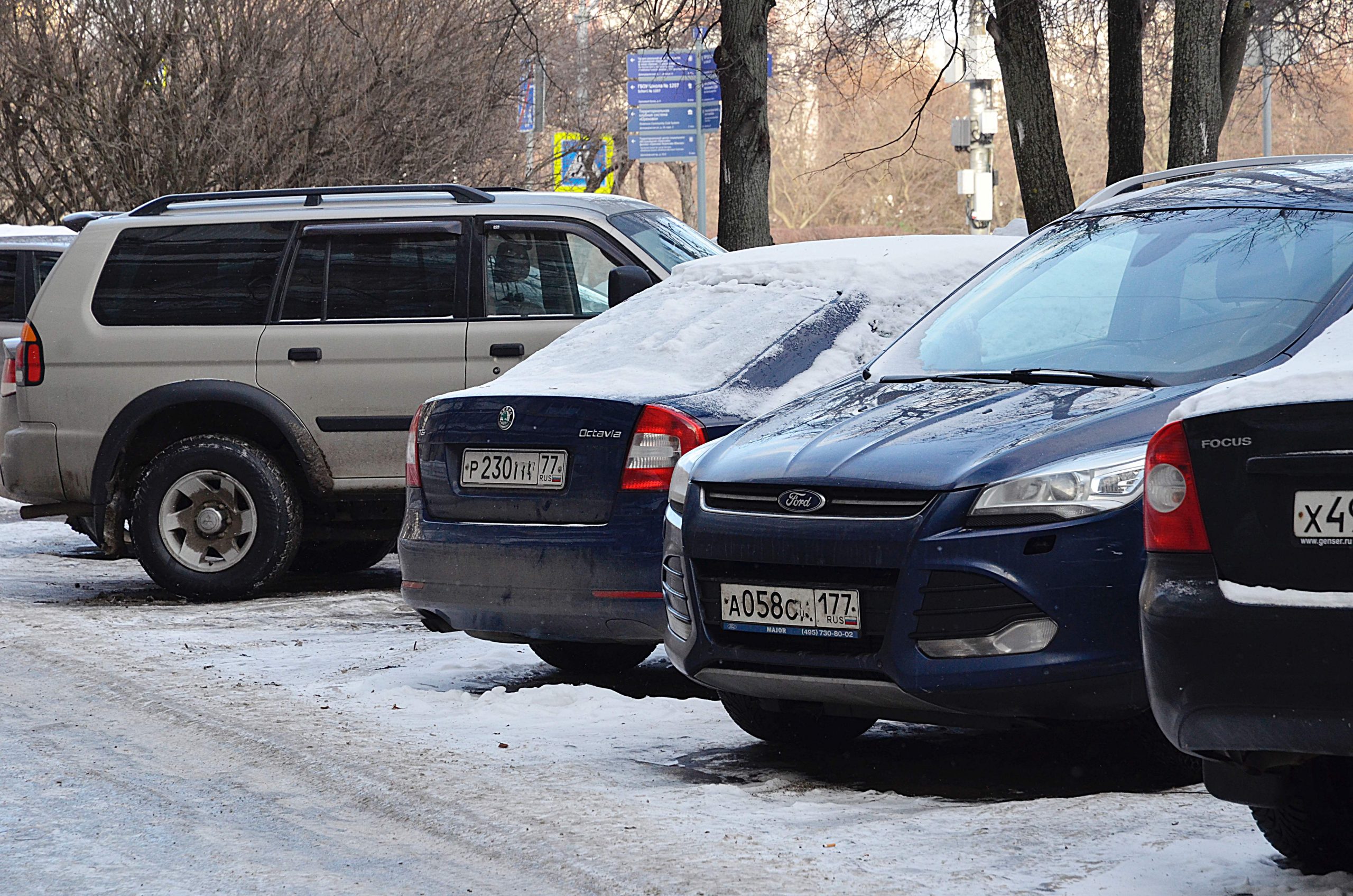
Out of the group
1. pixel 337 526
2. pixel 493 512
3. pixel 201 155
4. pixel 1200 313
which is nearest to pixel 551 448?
pixel 493 512

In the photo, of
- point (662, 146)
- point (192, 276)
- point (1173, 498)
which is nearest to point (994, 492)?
point (1173, 498)

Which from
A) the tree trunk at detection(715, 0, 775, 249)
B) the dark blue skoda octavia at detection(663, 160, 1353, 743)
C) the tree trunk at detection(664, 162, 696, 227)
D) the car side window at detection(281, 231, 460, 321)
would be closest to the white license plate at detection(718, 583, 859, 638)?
the dark blue skoda octavia at detection(663, 160, 1353, 743)

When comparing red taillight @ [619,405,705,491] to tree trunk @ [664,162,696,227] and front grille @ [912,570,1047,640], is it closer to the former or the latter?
front grille @ [912,570,1047,640]

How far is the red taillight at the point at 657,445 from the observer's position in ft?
19.2

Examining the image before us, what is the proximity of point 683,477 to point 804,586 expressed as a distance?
716 millimetres

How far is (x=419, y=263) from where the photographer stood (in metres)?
9.16

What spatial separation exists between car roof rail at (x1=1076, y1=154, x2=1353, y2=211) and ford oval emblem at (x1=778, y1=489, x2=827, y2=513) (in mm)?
1757

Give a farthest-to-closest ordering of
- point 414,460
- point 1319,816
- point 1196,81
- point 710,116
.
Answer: point 710,116
point 1196,81
point 414,460
point 1319,816

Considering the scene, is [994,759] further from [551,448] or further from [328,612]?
[328,612]

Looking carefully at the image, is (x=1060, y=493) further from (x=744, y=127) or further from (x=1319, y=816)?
(x=744, y=127)

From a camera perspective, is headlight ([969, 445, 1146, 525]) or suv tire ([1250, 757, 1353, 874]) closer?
suv tire ([1250, 757, 1353, 874])

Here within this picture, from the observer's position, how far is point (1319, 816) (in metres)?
3.77

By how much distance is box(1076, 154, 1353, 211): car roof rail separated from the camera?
5.79 meters

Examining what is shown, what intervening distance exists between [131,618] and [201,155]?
1246cm
